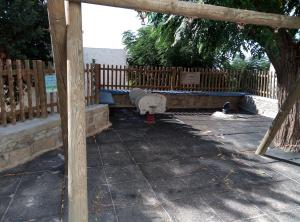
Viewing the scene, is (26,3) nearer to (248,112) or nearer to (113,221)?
(113,221)

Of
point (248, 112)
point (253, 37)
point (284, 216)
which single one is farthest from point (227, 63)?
point (284, 216)

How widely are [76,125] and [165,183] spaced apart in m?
2.25

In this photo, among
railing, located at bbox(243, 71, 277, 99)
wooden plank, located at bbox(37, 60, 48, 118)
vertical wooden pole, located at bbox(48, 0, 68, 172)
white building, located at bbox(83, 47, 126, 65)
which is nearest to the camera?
vertical wooden pole, located at bbox(48, 0, 68, 172)

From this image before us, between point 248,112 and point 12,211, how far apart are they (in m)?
10.4

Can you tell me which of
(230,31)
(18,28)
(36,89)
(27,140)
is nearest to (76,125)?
(27,140)

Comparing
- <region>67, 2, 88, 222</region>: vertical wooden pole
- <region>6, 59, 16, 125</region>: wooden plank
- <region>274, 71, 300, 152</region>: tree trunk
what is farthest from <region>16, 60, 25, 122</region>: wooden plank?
<region>274, 71, 300, 152</region>: tree trunk

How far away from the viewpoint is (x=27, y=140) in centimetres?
537

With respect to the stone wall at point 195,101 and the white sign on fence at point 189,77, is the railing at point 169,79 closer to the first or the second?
the white sign on fence at point 189,77

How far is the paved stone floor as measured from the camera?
371 cm

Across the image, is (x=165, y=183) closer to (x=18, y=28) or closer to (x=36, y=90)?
(x=36, y=90)

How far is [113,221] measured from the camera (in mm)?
3471

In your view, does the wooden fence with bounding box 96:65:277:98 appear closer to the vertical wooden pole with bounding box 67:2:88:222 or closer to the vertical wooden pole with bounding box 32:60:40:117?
the vertical wooden pole with bounding box 32:60:40:117

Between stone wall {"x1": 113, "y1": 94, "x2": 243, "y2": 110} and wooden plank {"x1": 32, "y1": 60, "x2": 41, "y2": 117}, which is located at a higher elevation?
wooden plank {"x1": 32, "y1": 60, "x2": 41, "y2": 117}

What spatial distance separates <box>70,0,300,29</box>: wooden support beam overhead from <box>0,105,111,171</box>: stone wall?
317cm
